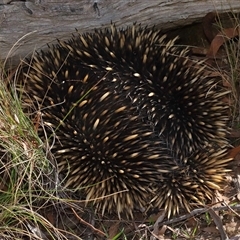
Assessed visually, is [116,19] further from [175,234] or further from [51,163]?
[175,234]

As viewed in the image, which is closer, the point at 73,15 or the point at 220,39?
the point at 73,15

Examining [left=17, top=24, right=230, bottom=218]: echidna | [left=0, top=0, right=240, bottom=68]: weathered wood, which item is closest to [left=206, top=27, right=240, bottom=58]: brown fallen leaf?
[left=0, top=0, right=240, bottom=68]: weathered wood

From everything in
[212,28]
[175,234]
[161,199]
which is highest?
[212,28]

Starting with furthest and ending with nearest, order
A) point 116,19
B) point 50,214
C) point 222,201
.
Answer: point 116,19 → point 50,214 → point 222,201

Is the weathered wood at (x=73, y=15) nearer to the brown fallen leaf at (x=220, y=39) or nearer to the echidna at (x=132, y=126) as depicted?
the brown fallen leaf at (x=220, y=39)

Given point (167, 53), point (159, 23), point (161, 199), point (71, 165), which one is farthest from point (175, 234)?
point (159, 23)

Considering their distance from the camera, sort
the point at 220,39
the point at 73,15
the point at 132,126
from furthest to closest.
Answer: the point at 220,39 < the point at 73,15 < the point at 132,126
